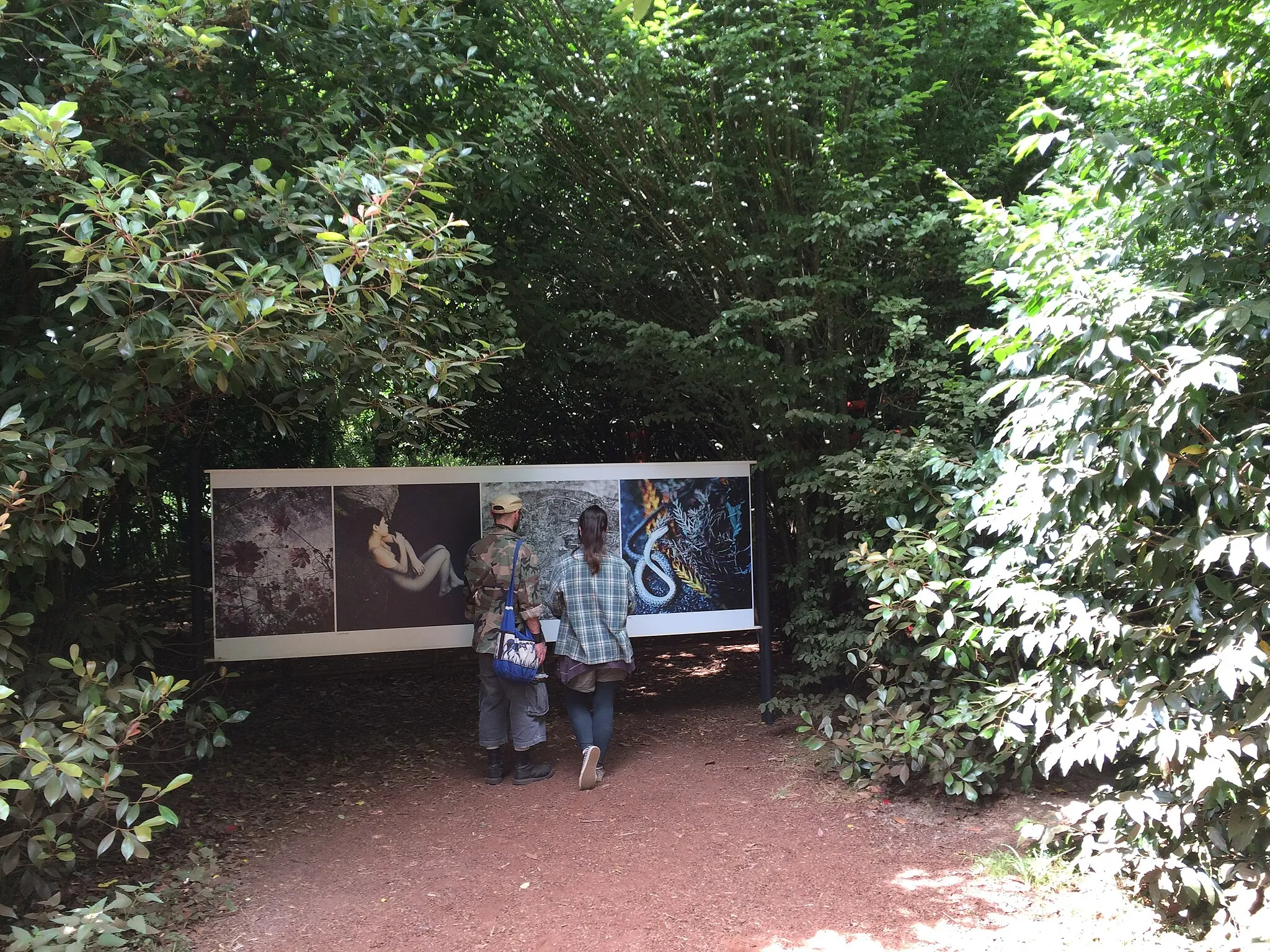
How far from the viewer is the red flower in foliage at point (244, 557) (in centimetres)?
556

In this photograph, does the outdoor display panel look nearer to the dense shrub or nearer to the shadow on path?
the shadow on path

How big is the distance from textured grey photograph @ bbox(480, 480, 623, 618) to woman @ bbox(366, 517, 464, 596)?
56 centimetres

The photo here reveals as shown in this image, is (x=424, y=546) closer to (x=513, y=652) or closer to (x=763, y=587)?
(x=513, y=652)

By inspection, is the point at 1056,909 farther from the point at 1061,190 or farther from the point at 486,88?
the point at 486,88

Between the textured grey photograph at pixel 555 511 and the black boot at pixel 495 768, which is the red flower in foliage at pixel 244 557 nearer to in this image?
the textured grey photograph at pixel 555 511

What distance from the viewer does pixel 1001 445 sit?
5043mm

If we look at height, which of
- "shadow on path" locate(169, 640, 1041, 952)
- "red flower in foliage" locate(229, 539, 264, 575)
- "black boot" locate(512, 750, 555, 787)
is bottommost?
"shadow on path" locate(169, 640, 1041, 952)

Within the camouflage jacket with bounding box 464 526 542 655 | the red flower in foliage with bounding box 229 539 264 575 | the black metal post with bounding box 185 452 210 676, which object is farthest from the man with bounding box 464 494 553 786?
the black metal post with bounding box 185 452 210 676

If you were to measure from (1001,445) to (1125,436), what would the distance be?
67.1 inches

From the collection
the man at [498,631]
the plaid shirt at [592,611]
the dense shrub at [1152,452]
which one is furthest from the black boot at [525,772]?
the dense shrub at [1152,452]

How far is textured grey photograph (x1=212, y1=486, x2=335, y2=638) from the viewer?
18.2 feet

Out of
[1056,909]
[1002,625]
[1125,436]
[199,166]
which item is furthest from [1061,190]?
[199,166]

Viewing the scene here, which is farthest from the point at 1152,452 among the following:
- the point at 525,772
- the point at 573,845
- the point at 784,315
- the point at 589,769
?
the point at 525,772

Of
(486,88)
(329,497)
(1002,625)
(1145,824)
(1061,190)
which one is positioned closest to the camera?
(1145,824)
